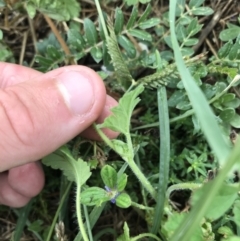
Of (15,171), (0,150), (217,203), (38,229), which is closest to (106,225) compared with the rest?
(38,229)

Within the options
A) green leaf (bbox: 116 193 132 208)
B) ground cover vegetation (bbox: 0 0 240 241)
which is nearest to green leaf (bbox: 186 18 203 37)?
ground cover vegetation (bbox: 0 0 240 241)

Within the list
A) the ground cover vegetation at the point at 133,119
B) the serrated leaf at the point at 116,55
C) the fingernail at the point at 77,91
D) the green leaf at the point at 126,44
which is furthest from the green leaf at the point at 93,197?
the green leaf at the point at 126,44

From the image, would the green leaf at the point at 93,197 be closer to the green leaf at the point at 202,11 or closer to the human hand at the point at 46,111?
the human hand at the point at 46,111

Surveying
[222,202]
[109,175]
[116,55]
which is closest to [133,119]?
[116,55]

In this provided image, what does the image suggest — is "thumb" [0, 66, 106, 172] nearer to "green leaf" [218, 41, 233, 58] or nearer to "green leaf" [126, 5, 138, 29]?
"green leaf" [126, 5, 138, 29]

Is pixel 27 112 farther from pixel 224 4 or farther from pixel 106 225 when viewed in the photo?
pixel 224 4

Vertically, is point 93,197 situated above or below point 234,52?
below

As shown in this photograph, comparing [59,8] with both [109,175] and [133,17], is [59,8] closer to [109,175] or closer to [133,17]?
[133,17]
